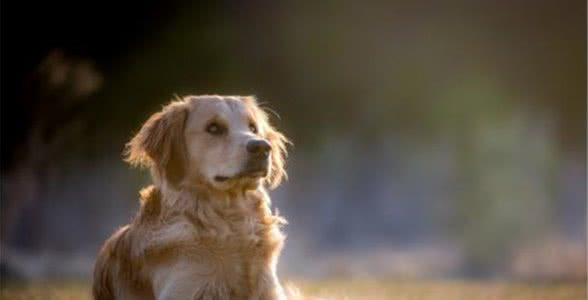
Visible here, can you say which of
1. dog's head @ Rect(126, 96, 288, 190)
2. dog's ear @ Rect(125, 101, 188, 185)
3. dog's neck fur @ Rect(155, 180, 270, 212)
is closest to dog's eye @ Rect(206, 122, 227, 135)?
dog's head @ Rect(126, 96, 288, 190)

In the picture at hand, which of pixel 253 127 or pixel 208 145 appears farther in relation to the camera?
pixel 253 127

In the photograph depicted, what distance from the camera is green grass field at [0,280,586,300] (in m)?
7.16

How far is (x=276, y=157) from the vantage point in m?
5.17

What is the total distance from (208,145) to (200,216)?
328mm

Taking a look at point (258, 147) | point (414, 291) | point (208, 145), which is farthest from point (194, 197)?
point (414, 291)

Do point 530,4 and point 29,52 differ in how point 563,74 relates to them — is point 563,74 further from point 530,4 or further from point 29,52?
point 29,52


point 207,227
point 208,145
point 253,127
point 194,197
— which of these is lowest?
point 207,227

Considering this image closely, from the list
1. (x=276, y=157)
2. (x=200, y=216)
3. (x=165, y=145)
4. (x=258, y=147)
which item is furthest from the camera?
(x=276, y=157)

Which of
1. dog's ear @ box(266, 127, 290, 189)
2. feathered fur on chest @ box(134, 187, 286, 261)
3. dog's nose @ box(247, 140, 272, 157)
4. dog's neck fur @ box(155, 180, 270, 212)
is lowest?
feathered fur on chest @ box(134, 187, 286, 261)

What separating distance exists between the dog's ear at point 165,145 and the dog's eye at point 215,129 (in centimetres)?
15

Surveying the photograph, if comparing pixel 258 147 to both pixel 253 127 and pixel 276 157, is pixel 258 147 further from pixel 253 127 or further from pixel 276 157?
pixel 276 157

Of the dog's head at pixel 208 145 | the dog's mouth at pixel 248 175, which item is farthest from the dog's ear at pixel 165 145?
the dog's mouth at pixel 248 175

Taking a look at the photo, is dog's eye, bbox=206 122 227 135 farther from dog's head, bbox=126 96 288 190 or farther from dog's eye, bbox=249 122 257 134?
dog's eye, bbox=249 122 257 134

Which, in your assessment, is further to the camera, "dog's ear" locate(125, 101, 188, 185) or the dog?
"dog's ear" locate(125, 101, 188, 185)
